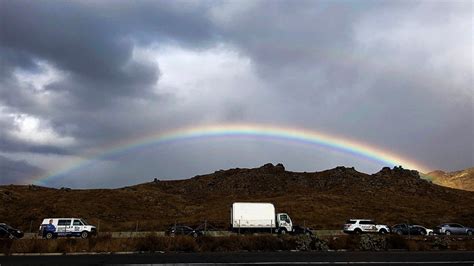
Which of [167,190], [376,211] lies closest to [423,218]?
[376,211]

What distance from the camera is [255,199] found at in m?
93.6

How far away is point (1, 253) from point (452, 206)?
87644mm

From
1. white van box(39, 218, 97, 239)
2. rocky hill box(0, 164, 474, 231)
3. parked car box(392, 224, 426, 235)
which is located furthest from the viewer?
rocky hill box(0, 164, 474, 231)

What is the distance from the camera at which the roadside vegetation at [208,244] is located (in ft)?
93.6

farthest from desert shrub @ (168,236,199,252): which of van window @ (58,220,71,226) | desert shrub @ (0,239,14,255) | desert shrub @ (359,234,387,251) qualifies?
van window @ (58,220,71,226)

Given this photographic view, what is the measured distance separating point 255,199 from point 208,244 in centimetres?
6402

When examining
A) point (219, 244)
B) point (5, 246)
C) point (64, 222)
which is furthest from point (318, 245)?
point (64, 222)

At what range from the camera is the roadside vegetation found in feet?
93.6

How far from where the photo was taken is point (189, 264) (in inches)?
762

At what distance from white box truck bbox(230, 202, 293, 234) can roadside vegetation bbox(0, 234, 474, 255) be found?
17.4m

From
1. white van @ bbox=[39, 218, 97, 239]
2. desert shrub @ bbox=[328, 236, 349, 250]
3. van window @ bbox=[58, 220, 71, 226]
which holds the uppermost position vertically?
van window @ bbox=[58, 220, 71, 226]

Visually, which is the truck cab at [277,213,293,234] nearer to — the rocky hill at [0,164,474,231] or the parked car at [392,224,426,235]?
the parked car at [392,224,426,235]

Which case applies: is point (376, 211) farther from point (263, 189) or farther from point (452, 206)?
point (263, 189)

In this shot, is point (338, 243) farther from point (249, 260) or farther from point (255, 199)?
point (255, 199)
